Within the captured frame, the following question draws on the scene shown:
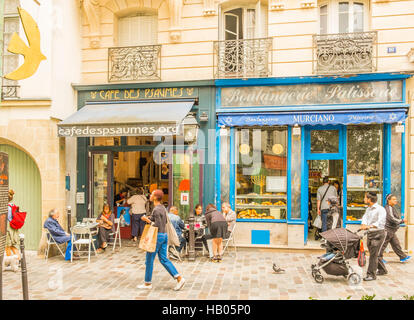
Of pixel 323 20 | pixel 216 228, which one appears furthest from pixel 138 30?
pixel 216 228

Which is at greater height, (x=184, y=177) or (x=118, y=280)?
(x=184, y=177)

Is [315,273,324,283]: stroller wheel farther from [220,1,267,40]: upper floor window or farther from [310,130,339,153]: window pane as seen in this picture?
[220,1,267,40]: upper floor window

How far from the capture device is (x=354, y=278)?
6.30 meters

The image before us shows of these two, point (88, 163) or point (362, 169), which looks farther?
point (88, 163)

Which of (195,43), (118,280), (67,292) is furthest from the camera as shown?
(195,43)

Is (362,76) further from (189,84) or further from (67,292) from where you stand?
(67,292)

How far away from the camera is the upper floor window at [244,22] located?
9602 millimetres

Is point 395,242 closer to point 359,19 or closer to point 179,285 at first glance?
point 179,285

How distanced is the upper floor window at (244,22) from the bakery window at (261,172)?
2.60m

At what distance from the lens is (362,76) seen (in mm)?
8555

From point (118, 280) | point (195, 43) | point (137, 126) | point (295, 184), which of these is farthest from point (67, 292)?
point (195, 43)

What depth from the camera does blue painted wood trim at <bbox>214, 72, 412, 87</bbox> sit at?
27.7 ft

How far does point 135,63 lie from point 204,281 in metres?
6.19

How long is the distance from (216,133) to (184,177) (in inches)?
58.3
